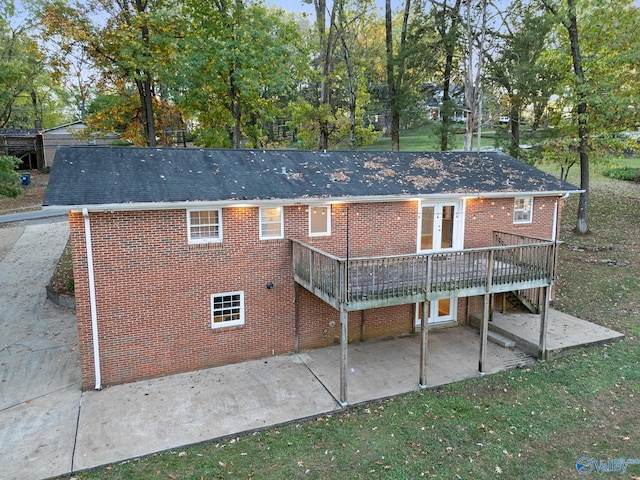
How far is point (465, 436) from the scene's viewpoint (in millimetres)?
8305

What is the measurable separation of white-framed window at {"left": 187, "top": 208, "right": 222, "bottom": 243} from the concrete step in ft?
28.2

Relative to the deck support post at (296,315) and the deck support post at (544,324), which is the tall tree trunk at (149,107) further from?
the deck support post at (544,324)

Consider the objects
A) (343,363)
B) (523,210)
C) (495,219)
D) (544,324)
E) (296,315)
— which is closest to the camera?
(343,363)

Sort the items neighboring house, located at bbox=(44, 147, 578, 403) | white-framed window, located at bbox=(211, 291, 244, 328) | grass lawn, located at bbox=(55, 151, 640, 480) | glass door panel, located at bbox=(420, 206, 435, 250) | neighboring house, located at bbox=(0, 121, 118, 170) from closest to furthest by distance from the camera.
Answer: grass lawn, located at bbox=(55, 151, 640, 480), neighboring house, located at bbox=(44, 147, 578, 403), white-framed window, located at bbox=(211, 291, 244, 328), glass door panel, located at bbox=(420, 206, 435, 250), neighboring house, located at bbox=(0, 121, 118, 170)

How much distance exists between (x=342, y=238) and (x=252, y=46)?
12414 mm

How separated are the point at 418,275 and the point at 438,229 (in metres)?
3.62

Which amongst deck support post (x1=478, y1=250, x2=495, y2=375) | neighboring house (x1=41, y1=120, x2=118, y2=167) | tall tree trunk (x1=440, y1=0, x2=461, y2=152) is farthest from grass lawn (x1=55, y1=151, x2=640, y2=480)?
neighboring house (x1=41, y1=120, x2=118, y2=167)

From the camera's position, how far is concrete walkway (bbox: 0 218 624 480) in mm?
7906

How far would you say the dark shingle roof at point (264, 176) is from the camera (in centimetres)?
1002

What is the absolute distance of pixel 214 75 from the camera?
67.3ft

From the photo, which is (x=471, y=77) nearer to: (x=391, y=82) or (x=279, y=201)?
(x=391, y=82)

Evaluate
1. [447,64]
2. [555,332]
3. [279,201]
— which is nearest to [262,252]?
[279,201]

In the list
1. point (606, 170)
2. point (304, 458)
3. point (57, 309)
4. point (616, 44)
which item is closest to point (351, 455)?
point (304, 458)

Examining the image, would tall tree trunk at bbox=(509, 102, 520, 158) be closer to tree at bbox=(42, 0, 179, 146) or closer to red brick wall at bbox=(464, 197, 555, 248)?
red brick wall at bbox=(464, 197, 555, 248)
